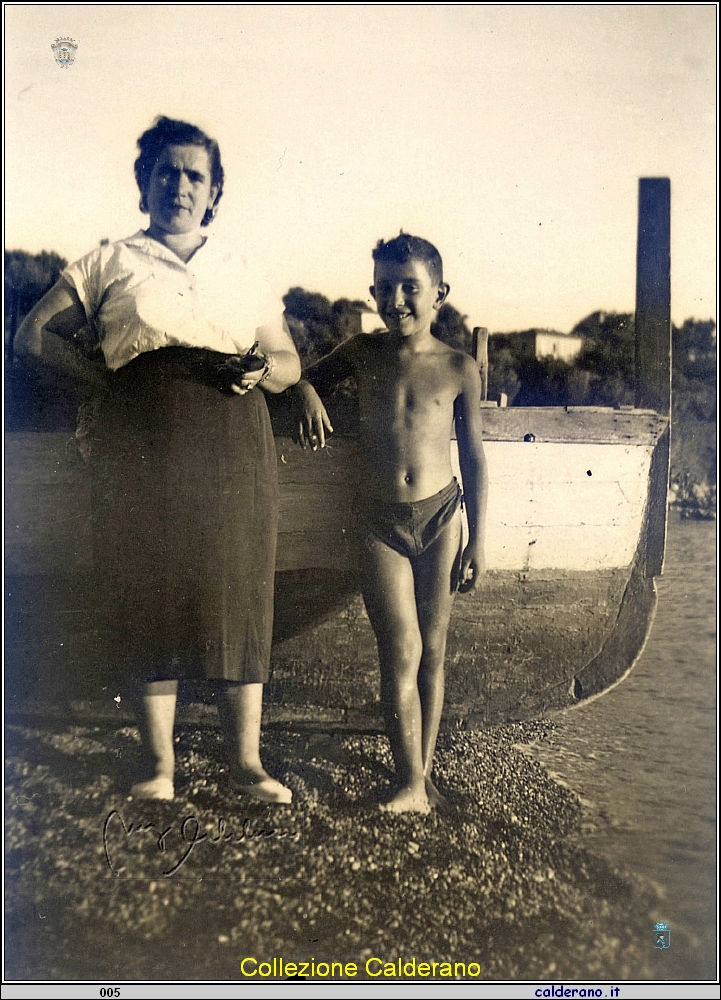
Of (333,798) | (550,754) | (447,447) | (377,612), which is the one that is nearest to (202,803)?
(333,798)

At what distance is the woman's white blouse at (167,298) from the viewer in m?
2.36

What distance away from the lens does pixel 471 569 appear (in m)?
2.43

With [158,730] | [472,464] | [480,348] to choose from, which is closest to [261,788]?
[158,730]

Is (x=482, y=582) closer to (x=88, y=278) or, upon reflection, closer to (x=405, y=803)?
(x=405, y=803)

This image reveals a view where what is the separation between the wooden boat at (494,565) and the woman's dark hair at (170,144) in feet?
2.79

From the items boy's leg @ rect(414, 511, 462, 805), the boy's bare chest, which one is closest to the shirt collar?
the boy's bare chest

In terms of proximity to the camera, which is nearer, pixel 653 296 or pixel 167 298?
pixel 167 298

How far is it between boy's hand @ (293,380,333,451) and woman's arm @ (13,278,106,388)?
2.24 ft

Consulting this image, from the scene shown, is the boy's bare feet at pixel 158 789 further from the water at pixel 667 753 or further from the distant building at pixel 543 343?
the distant building at pixel 543 343

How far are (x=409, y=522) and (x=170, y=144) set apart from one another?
1.56 meters

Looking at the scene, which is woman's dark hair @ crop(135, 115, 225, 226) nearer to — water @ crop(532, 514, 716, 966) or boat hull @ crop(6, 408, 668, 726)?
boat hull @ crop(6, 408, 668, 726)

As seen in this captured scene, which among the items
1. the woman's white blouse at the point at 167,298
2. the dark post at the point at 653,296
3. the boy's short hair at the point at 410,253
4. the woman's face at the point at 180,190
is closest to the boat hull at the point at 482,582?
the dark post at the point at 653,296

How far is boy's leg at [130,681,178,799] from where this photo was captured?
7.84 feet

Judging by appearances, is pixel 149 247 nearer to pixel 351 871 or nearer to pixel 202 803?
pixel 202 803
